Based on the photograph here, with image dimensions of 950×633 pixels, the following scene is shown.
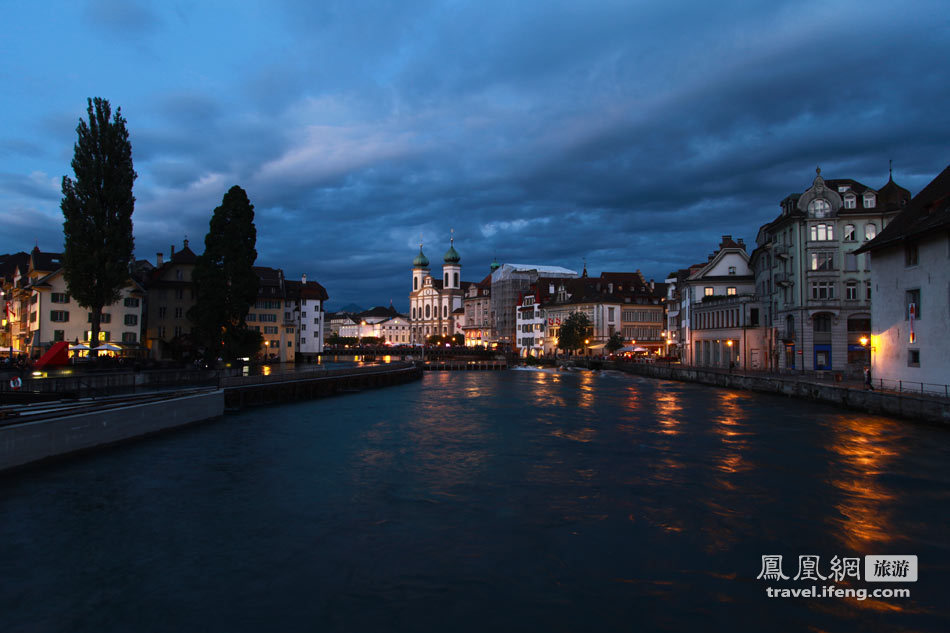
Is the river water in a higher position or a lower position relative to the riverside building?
lower

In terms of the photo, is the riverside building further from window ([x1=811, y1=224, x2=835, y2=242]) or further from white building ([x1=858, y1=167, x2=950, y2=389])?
white building ([x1=858, y1=167, x2=950, y2=389])

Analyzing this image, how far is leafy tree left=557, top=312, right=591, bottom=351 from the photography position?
101688 mm

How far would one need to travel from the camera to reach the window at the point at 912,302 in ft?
104

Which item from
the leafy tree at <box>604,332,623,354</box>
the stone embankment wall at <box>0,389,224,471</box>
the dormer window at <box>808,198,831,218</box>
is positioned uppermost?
the dormer window at <box>808,198,831,218</box>

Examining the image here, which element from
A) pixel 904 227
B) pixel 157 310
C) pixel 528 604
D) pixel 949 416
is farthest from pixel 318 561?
pixel 157 310

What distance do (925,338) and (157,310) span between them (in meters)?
67.9

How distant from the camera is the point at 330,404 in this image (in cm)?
4462

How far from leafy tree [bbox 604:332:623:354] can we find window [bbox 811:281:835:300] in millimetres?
52715

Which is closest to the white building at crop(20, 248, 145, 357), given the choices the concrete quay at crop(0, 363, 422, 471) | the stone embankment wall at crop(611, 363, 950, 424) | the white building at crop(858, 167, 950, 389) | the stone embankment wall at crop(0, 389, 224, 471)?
the concrete quay at crop(0, 363, 422, 471)

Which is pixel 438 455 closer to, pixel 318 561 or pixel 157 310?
pixel 318 561

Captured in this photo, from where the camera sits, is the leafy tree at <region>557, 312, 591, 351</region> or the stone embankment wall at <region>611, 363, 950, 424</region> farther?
the leafy tree at <region>557, 312, 591, 351</region>

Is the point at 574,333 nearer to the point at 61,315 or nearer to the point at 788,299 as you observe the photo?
the point at 788,299

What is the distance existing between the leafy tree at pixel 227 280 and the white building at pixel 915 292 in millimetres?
47609

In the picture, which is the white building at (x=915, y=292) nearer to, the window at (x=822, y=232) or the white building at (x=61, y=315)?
the window at (x=822, y=232)
